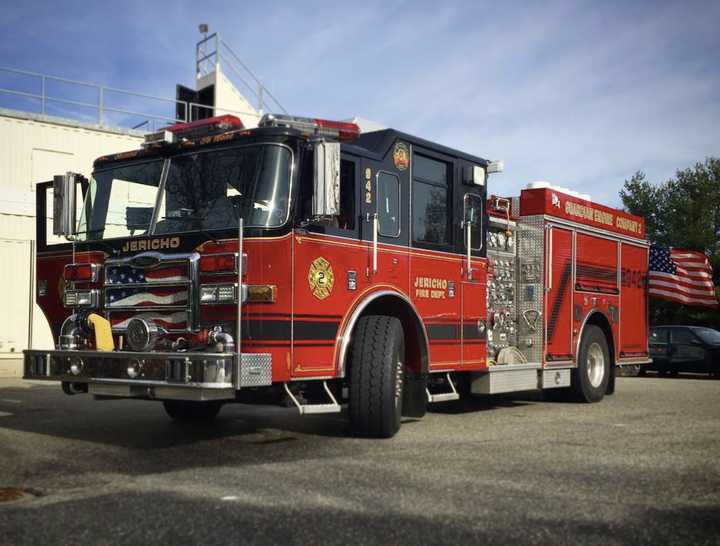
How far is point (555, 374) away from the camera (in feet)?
34.3

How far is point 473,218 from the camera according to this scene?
8.95m

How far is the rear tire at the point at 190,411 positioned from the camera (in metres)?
8.79

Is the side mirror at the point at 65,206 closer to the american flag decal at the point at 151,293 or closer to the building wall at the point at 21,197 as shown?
the american flag decal at the point at 151,293

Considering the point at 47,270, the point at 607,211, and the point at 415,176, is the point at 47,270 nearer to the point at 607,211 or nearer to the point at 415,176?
the point at 415,176

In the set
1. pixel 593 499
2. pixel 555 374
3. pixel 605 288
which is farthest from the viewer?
pixel 605 288

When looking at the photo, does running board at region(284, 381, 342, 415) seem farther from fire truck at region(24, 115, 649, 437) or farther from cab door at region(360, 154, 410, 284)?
cab door at region(360, 154, 410, 284)

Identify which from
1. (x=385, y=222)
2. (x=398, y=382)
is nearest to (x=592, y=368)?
(x=398, y=382)

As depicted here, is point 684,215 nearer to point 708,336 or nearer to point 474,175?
point 708,336

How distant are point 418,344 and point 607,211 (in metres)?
5.23

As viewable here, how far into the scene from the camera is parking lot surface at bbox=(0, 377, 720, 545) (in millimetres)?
4250

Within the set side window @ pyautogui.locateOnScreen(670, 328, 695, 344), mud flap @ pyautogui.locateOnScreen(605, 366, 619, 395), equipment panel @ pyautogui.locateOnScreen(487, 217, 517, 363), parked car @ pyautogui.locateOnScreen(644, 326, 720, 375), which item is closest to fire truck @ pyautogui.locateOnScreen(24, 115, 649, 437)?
equipment panel @ pyautogui.locateOnScreen(487, 217, 517, 363)

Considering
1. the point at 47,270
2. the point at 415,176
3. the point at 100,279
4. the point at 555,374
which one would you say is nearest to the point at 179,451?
the point at 100,279

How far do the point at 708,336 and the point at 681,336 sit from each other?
1.96 feet

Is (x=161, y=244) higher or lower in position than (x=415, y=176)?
lower
